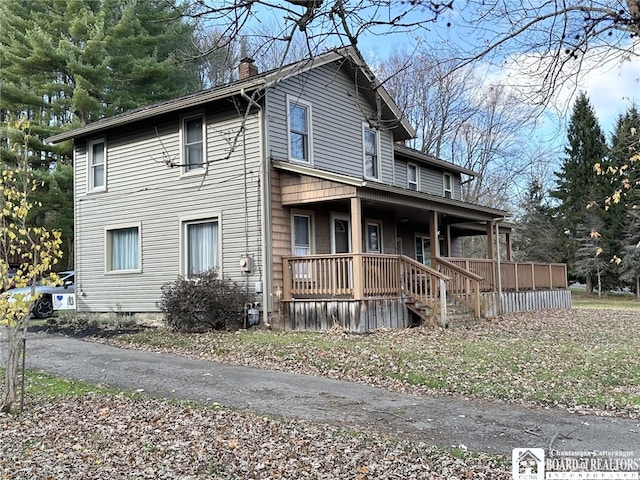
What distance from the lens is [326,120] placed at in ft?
52.2

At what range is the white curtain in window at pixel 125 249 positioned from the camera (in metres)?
16.4

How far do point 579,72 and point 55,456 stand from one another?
5.83 m

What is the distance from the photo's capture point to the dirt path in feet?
17.9

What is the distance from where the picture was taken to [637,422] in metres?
6.02

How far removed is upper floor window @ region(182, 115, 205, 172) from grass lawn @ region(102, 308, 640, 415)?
15.0ft

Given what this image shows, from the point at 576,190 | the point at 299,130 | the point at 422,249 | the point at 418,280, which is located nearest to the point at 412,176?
the point at 422,249

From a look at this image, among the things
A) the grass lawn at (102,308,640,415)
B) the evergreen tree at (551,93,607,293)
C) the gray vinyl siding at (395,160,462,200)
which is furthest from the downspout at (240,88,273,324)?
the evergreen tree at (551,93,607,293)

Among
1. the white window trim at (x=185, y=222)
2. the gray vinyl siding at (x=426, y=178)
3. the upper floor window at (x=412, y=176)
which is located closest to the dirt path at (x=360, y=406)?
the white window trim at (x=185, y=222)

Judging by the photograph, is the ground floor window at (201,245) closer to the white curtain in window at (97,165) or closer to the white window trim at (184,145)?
the white window trim at (184,145)

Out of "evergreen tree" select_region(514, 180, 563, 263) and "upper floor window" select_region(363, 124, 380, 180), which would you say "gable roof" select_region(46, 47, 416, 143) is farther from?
"evergreen tree" select_region(514, 180, 563, 263)

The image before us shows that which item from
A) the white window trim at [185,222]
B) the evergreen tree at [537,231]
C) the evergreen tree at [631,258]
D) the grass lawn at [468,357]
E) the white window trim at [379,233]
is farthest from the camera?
the evergreen tree at [537,231]

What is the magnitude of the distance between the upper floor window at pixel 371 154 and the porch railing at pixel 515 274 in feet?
12.5

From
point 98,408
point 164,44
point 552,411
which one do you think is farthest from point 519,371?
point 164,44

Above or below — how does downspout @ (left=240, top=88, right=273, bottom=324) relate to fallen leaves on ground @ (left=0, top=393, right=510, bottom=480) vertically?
above
